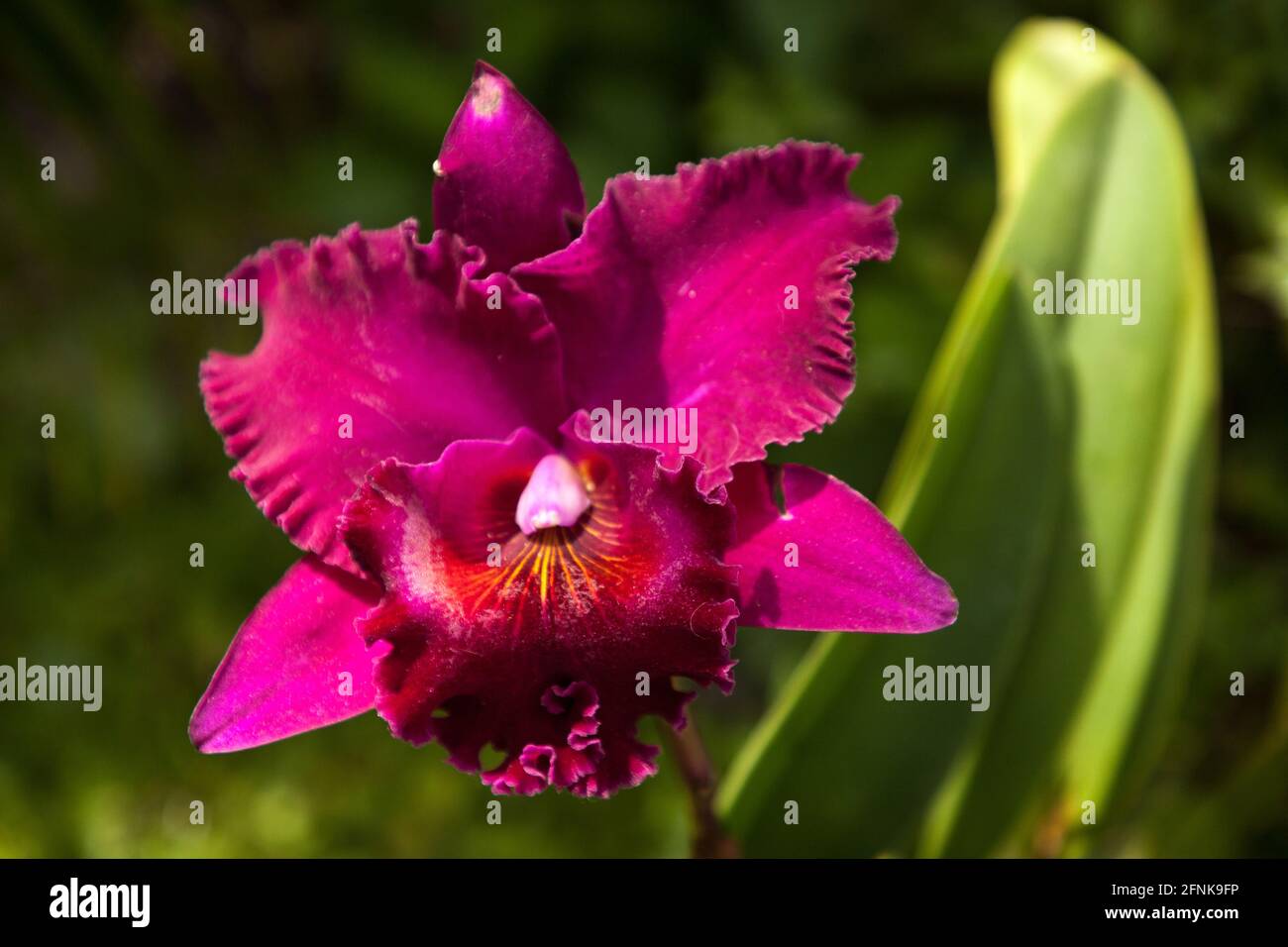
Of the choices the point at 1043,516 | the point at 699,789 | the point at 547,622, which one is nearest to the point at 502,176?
the point at 547,622

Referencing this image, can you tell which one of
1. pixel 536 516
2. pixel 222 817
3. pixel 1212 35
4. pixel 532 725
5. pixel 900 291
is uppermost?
pixel 1212 35

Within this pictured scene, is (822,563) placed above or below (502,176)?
below

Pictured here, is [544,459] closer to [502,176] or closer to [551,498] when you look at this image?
[551,498]

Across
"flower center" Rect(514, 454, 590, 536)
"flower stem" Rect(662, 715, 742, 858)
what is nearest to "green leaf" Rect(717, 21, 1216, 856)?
"flower stem" Rect(662, 715, 742, 858)

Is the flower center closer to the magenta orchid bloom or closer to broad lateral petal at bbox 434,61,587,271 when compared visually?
the magenta orchid bloom

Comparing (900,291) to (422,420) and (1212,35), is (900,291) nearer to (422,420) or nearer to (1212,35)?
(1212,35)

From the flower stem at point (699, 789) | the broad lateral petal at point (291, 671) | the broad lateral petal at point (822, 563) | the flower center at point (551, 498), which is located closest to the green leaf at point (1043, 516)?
the flower stem at point (699, 789)
